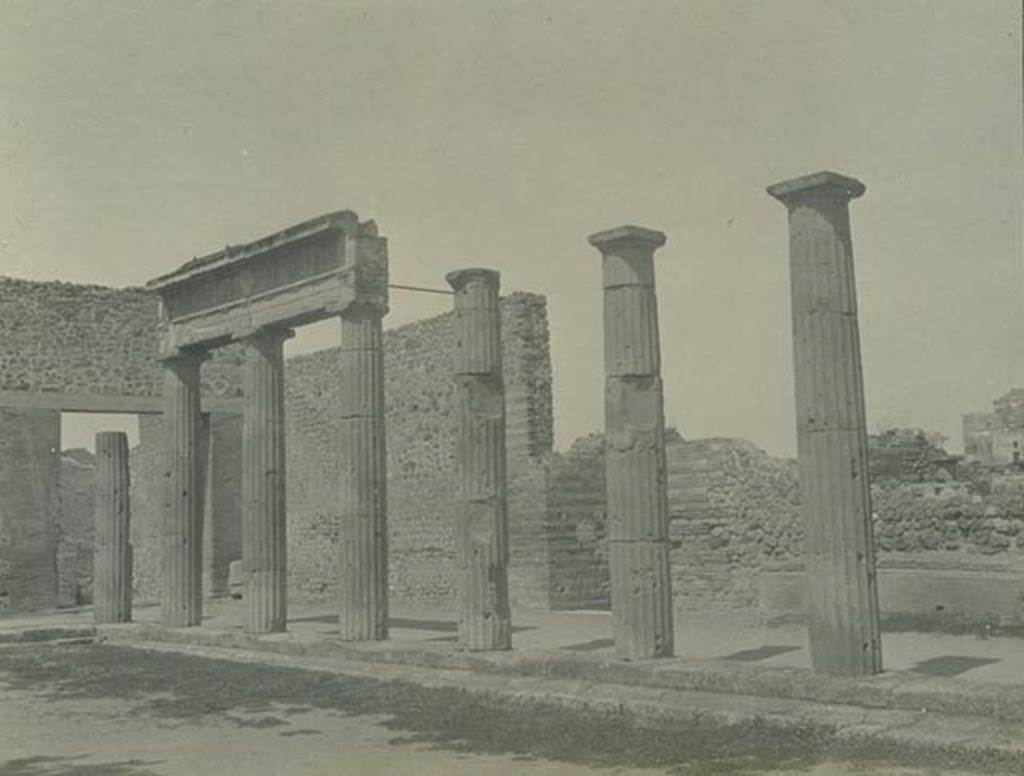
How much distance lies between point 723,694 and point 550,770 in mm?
2228

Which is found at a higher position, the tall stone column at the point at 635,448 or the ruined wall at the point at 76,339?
the ruined wall at the point at 76,339

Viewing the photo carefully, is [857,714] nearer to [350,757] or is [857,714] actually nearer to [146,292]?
[350,757]

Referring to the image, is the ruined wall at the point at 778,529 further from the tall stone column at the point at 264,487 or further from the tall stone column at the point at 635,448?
the tall stone column at the point at 264,487

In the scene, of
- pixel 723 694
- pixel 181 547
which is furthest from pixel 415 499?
pixel 723 694

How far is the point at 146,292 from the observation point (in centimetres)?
2256

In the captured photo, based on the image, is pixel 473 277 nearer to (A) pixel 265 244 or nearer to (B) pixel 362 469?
(B) pixel 362 469

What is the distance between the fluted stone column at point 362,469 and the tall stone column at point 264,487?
1369 millimetres

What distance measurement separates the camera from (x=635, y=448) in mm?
9961

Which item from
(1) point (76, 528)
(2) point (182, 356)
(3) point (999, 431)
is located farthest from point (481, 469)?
(1) point (76, 528)

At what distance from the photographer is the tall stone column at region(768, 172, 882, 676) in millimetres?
8266

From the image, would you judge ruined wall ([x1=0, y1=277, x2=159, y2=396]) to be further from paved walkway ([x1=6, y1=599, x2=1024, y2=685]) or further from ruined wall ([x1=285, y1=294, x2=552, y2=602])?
paved walkway ([x1=6, y1=599, x2=1024, y2=685])

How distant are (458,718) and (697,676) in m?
1.72

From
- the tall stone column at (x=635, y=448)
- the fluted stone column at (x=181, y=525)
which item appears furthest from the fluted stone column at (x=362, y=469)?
the fluted stone column at (x=181, y=525)

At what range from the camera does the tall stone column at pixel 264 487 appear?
13547 mm
